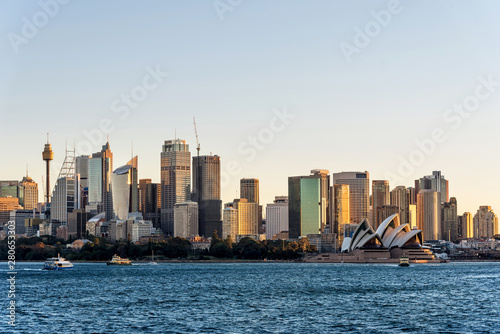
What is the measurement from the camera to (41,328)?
161 ft

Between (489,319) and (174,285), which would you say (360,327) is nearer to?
(489,319)

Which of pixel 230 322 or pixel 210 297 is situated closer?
pixel 230 322

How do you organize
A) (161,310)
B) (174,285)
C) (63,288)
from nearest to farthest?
(161,310) < (63,288) < (174,285)

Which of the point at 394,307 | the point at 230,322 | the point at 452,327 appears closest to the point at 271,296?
the point at 394,307

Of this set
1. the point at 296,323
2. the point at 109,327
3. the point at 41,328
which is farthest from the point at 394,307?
the point at 41,328

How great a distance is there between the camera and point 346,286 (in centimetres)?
8912

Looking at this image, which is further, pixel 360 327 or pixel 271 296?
pixel 271 296

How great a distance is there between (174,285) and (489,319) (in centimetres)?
4565

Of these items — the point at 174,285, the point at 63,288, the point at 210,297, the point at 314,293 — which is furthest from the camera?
the point at 174,285

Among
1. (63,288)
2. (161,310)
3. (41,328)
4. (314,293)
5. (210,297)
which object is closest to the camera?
(41,328)

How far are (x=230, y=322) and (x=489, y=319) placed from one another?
18.2 m

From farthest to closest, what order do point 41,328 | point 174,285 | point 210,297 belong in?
point 174,285 → point 210,297 → point 41,328

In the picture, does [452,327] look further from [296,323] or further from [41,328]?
[41,328]

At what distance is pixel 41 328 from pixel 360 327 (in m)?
20.6
